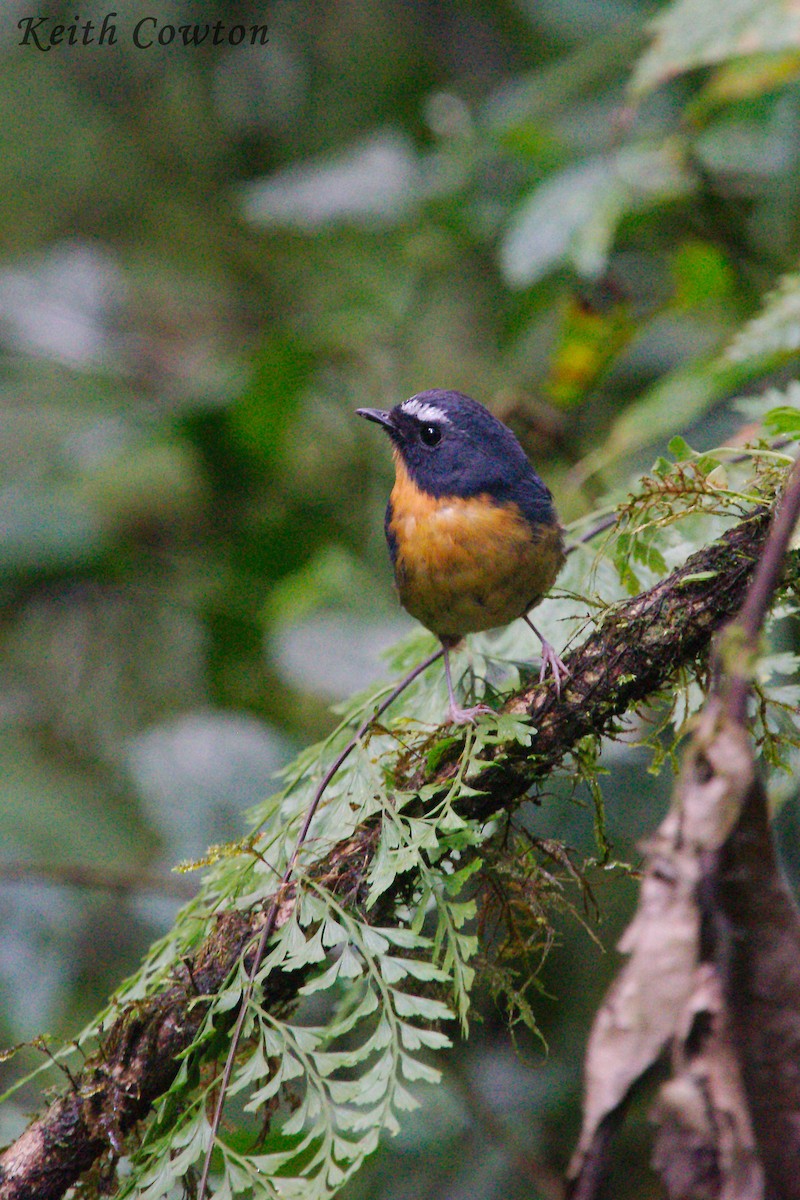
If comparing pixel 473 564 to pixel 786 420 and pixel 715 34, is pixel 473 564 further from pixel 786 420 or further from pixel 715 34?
pixel 715 34

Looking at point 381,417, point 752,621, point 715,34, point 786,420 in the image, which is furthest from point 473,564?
point 715,34

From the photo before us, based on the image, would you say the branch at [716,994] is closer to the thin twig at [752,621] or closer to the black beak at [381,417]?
the thin twig at [752,621]

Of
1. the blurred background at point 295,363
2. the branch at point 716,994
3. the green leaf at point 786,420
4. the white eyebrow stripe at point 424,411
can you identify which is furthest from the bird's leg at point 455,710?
the branch at point 716,994

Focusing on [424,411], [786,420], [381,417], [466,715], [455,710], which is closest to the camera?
[786,420]

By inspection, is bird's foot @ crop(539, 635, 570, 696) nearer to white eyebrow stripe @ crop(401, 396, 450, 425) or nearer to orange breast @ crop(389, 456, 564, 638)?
orange breast @ crop(389, 456, 564, 638)

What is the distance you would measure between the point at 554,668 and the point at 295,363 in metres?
3.93

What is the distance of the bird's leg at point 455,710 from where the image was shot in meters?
2.22

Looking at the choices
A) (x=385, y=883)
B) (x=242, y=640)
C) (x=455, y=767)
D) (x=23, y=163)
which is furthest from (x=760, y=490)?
(x=23, y=163)

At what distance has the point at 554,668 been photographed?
2.26 m

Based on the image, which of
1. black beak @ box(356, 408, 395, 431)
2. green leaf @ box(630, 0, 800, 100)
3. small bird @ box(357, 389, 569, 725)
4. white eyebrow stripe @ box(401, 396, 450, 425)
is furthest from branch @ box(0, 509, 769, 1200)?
green leaf @ box(630, 0, 800, 100)

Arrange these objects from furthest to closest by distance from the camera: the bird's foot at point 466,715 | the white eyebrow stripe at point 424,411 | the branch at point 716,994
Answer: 1. the white eyebrow stripe at point 424,411
2. the bird's foot at point 466,715
3. the branch at point 716,994

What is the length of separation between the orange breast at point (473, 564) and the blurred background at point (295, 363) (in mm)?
536

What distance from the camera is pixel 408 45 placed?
26.3 ft

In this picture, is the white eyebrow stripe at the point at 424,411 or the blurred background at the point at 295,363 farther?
the blurred background at the point at 295,363
